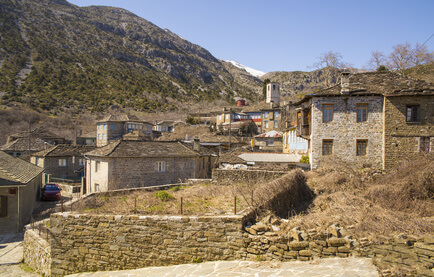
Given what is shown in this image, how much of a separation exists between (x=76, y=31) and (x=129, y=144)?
120 m

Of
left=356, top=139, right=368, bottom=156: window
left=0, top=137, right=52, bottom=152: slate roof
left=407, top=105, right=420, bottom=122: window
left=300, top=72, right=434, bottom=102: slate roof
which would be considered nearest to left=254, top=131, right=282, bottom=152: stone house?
left=300, top=72, right=434, bottom=102: slate roof

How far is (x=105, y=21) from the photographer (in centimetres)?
15362

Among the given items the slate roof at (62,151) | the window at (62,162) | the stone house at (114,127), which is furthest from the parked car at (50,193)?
the stone house at (114,127)

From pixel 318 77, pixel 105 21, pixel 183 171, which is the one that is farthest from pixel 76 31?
pixel 183 171

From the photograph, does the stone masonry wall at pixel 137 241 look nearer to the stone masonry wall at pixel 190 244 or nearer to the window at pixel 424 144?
the stone masonry wall at pixel 190 244

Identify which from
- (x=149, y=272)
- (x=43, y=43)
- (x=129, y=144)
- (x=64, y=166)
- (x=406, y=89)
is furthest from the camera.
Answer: (x=43, y=43)

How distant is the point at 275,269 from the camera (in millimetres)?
8609

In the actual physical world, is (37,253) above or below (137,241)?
below

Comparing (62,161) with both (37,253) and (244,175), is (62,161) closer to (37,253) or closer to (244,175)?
(37,253)

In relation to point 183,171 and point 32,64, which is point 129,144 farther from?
point 32,64

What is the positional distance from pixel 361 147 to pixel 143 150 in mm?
18294

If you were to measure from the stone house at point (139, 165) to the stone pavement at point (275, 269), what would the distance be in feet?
50.1

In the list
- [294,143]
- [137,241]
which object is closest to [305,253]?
[137,241]

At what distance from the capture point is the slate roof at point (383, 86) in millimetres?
19547
